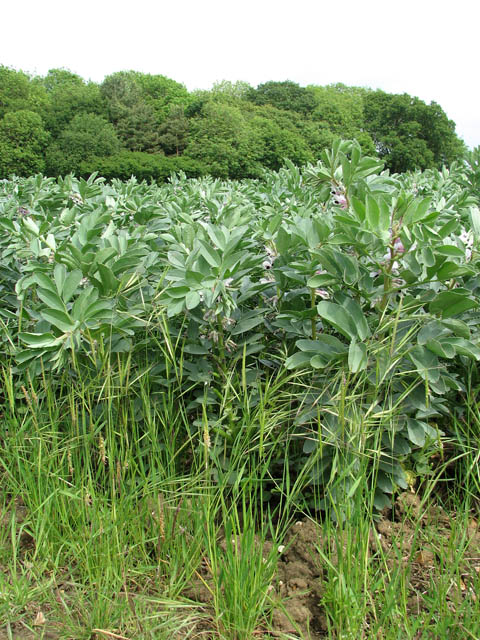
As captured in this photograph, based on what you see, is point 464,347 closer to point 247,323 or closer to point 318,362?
point 318,362

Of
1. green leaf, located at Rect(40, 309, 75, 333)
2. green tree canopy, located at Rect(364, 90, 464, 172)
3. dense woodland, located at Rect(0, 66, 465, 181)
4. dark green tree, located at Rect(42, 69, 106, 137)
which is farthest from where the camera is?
green tree canopy, located at Rect(364, 90, 464, 172)

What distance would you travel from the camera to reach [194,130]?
1068 inches

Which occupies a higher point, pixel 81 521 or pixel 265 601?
pixel 81 521

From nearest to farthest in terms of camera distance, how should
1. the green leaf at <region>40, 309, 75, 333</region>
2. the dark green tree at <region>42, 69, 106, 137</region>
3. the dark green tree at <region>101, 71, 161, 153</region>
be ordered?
the green leaf at <region>40, 309, 75, 333</region> → the dark green tree at <region>42, 69, 106, 137</region> → the dark green tree at <region>101, 71, 161, 153</region>

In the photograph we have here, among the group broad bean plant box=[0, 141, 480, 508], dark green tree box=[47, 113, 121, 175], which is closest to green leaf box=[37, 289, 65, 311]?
broad bean plant box=[0, 141, 480, 508]

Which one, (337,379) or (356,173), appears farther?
(356,173)

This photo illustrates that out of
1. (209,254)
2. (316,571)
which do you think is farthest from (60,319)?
(316,571)

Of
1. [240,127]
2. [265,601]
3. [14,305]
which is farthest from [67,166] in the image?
[265,601]

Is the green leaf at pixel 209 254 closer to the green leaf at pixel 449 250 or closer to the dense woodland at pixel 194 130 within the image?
the green leaf at pixel 449 250

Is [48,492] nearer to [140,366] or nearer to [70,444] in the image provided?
[70,444]

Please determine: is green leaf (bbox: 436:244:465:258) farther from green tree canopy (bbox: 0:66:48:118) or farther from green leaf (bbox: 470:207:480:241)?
green tree canopy (bbox: 0:66:48:118)

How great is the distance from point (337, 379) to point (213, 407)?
54cm

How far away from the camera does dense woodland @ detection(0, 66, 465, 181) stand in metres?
24.2

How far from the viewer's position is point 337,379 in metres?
1.74
